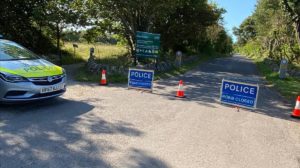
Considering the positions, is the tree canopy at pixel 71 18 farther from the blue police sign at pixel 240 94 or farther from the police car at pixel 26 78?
the police car at pixel 26 78

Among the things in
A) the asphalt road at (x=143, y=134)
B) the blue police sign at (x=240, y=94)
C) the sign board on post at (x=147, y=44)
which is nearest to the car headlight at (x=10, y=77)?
the asphalt road at (x=143, y=134)

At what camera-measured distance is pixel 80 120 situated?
23.0ft

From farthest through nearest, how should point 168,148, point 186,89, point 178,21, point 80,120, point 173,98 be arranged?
point 178,21
point 186,89
point 173,98
point 80,120
point 168,148

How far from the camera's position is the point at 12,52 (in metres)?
8.51

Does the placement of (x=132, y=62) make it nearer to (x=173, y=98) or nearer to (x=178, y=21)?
(x=173, y=98)

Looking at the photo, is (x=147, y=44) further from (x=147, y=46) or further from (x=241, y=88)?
(x=241, y=88)

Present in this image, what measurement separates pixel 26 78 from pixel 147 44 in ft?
27.8

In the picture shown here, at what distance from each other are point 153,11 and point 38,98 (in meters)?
11.9

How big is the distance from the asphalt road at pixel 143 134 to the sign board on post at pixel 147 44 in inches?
224

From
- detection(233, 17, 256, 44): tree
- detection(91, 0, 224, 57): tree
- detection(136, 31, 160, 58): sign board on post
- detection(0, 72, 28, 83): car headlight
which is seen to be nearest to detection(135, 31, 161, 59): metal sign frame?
detection(136, 31, 160, 58): sign board on post

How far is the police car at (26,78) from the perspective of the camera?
7246 millimetres

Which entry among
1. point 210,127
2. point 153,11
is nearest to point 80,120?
point 210,127

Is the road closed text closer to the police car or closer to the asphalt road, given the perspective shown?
the asphalt road

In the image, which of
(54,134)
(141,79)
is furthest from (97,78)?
(54,134)
